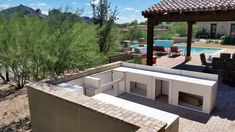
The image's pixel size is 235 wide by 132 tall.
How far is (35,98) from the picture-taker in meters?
5.82

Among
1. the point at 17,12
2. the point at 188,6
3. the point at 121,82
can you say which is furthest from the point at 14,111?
the point at 188,6

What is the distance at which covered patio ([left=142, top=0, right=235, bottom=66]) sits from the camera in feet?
24.7

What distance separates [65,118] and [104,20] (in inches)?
351

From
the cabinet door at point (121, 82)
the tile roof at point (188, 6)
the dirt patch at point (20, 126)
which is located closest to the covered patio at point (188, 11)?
the tile roof at point (188, 6)

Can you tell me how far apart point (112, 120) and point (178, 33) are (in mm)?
33270

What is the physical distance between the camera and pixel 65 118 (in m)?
5.04

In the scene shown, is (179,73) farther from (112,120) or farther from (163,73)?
(112,120)

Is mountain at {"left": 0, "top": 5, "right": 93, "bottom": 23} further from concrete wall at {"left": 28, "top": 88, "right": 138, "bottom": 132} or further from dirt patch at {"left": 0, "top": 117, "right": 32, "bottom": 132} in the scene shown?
dirt patch at {"left": 0, "top": 117, "right": 32, "bottom": 132}

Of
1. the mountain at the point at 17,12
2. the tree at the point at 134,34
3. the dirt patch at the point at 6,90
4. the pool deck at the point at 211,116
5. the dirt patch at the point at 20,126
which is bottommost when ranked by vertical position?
the dirt patch at the point at 20,126

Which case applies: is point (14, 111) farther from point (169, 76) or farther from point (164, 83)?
point (169, 76)

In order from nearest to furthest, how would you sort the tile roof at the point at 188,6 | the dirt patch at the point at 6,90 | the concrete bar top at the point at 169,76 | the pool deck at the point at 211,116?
the pool deck at the point at 211,116 → the concrete bar top at the point at 169,76 → the tile roof at the point at 188,6 → the dirt patch at the point at 6,90

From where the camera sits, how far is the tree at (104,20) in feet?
41.2

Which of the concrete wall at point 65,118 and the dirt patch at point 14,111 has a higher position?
the concrete wall at point 65,118

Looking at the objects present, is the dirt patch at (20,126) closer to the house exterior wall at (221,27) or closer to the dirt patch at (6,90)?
the dirt patch at (6,90)
